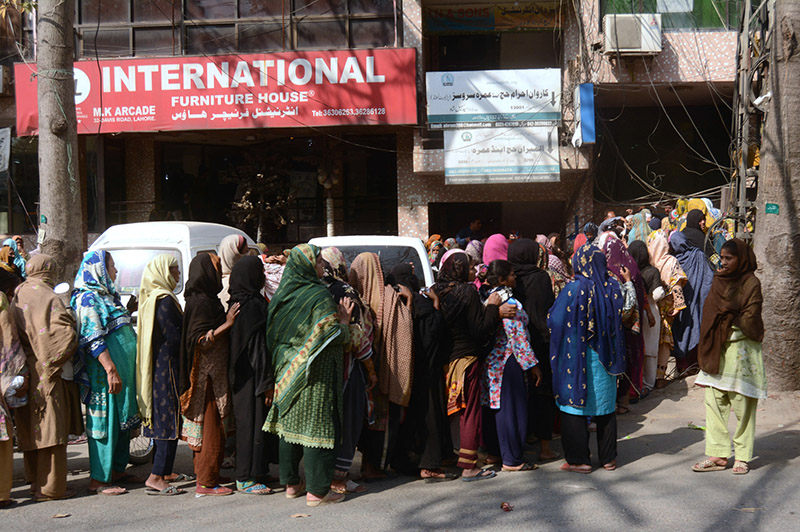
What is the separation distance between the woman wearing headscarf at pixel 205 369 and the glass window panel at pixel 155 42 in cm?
1055

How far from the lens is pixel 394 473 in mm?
5801

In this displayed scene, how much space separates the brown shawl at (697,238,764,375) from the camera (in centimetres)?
544

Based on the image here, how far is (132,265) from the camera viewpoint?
7934mm

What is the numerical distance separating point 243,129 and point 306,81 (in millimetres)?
1642

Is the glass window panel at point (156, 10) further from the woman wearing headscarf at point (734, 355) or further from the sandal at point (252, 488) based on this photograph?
the woman wearing headscarf at point (734, 355)

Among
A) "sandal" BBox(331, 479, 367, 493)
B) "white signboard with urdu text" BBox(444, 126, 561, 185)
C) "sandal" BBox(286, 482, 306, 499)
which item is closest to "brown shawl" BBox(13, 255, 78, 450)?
"sandal" BBox(286, 482, 306, 499)

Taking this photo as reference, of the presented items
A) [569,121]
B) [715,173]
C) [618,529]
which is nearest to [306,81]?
[569,121]

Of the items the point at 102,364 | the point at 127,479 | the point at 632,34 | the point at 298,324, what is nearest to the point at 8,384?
the point at 102,364

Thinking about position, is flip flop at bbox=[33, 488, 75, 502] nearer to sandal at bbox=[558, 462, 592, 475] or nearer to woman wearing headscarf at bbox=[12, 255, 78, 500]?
woman wearing headscarf at bbox=[12, 255, 78, 500]

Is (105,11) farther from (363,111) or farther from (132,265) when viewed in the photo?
(132,265)

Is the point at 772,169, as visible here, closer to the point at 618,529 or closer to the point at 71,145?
the point at 618,529

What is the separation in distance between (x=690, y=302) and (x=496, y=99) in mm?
6432

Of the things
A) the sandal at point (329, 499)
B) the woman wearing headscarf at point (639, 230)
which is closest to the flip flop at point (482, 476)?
the sandal at point (329, 499)

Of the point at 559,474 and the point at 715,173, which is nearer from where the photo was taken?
the point at 559,474
